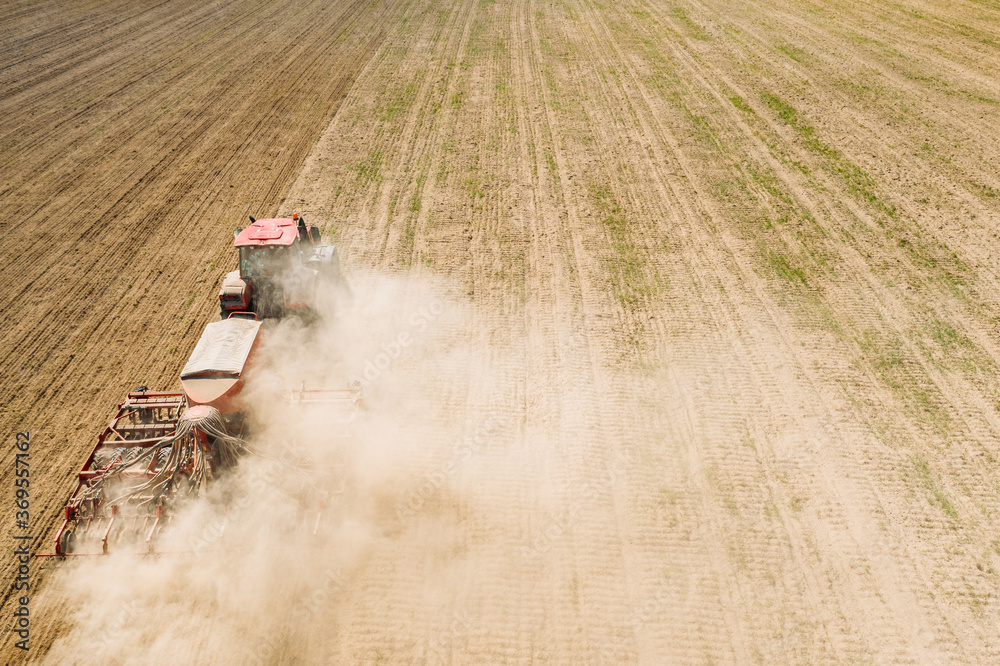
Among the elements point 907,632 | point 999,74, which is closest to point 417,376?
point 907,632

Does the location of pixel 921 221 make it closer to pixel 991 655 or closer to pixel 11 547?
pixel 991 655

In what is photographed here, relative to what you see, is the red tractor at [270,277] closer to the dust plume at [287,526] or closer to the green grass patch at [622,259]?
the dust plume at [287,526]

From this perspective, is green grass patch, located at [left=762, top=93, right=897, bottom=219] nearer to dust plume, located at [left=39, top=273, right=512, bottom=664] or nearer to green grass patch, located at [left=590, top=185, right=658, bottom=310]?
green grass patch, located at [left=590, top=185, right=658, bottom=310]

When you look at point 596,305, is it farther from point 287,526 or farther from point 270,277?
point 287,526

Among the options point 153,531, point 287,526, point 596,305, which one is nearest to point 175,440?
point 153,531

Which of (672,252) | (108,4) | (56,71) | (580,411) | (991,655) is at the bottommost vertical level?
(991,655)

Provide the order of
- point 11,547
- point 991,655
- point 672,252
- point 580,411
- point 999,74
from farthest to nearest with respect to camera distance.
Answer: point 999,74 → point 672,252 → point 580,411 → point 11,547 → point 991,655
